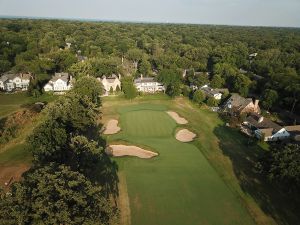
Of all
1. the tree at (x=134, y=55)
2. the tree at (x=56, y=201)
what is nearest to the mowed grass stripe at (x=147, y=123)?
the tree at (x=56, y=201)

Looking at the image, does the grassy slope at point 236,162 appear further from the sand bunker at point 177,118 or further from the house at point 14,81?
the house at point 14,81

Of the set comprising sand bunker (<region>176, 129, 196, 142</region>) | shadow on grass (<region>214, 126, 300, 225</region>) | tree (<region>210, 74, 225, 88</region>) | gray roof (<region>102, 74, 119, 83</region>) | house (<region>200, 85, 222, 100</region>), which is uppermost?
tree (<region>210, 74, 225, 88</region>)

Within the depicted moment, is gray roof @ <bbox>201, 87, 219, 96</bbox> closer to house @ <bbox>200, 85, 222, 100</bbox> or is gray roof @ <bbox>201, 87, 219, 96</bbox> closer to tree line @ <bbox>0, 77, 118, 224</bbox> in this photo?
house @ <bbox>200, 85, 222, 100</bbox>

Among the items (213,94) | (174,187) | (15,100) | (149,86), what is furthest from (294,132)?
(15,100)

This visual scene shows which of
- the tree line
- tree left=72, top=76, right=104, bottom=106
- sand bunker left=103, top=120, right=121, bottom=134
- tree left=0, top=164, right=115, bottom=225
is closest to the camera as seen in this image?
tree left=0, top=164, right=115, bottom=225

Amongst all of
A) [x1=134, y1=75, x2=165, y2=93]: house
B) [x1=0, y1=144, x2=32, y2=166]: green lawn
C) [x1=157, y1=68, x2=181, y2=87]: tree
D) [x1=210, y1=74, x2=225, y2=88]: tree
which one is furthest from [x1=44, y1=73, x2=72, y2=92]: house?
[x1=210, y1=74, x2=225, y2=88]: tree

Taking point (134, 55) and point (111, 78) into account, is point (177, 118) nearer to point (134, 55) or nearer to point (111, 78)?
point (111, 78)
